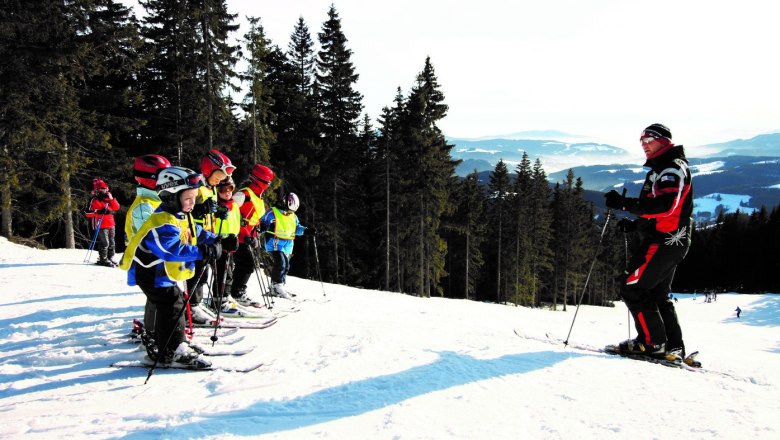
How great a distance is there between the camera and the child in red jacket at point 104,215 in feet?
37.8

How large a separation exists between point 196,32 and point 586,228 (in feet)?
168

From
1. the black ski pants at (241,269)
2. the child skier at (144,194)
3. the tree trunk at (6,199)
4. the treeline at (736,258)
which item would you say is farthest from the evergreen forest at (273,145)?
the treeline at (736,258)

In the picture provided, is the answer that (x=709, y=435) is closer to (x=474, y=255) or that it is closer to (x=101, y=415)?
(x=101, y=415)

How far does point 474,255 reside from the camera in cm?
4347

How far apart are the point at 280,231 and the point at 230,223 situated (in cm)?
223

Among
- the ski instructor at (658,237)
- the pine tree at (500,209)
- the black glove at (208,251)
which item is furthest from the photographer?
the pine tree at (500,209)

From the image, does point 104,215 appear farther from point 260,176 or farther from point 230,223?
point 230,223

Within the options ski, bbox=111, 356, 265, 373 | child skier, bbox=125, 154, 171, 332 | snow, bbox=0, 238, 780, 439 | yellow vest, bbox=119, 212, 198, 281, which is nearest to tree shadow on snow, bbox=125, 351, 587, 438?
snow, bbox=0, 238, 780, 439

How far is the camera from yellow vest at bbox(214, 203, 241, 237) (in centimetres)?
651

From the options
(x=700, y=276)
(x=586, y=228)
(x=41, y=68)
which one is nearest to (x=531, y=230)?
(x=586, y=228)

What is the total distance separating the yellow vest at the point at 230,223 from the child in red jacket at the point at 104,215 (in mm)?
7077

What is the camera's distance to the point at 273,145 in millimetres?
29922

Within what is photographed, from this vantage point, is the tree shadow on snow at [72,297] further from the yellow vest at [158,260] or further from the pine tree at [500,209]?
the pine tree at [500,209]

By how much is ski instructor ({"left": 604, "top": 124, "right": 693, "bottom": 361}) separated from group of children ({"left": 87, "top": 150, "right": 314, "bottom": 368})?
17.0ft
